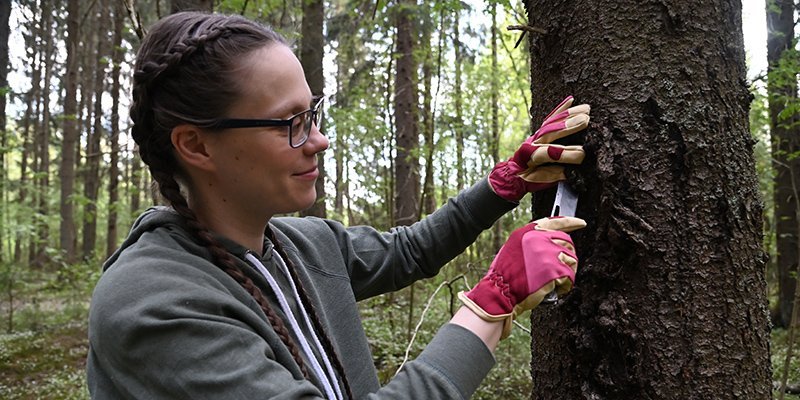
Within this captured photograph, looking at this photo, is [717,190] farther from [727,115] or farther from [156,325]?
[156,325]

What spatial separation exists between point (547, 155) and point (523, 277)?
0.39 meters

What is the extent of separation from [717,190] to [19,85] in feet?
59.7

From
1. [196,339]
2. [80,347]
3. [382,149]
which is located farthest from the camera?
[382,149]

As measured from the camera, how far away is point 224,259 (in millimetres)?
1334

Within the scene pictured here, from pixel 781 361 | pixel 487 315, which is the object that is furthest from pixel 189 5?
pixel 781 361

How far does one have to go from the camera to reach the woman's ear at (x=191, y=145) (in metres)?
1.34

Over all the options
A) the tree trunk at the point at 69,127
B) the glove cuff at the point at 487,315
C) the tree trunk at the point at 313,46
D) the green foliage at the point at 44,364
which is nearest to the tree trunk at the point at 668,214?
the glove cuff at the point at 487,315

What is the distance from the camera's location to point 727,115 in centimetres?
143

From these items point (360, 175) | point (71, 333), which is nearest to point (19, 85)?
point (71, 333)

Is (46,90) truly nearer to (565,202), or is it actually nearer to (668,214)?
(565,202)

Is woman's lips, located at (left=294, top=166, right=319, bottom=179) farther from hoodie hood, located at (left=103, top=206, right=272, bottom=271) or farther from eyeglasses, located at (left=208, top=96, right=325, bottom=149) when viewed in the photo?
hoodie hood, located at (left=103, top=206, right=272, bottom=271)

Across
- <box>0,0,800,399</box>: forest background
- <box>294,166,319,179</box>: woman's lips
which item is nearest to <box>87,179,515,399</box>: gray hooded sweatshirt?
<box>294,166,319,179</box>: woman's lips

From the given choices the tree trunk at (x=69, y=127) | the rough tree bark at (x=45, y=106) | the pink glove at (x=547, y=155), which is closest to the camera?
the pink glove at (x=547, y=155)

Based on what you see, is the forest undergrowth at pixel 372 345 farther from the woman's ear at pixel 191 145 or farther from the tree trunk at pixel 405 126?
the woman's ear at pixel 191 145
